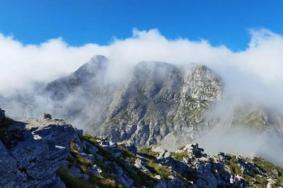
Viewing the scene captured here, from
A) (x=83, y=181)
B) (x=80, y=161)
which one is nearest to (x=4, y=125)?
(x=83, y=181)

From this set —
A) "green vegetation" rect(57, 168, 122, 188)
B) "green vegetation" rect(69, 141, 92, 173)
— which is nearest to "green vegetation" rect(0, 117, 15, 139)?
"green vegetation" rect(57, 168, 122, 188)

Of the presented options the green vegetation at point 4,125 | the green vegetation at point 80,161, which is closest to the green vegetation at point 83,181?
the green vegetation at point 80,161

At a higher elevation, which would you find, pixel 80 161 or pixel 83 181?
pixel 80 161

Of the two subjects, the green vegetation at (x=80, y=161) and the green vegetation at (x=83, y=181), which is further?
the green vegetation at (x=80, y=161)

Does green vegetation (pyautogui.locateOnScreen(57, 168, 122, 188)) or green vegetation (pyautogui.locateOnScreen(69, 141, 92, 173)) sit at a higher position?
green vegetation (pyautogui.locateOnScreen(69, 141, 92, 173))

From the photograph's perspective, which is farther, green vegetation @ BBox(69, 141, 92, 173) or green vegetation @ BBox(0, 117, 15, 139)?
green vegetation @ BBox(69, 141, 92, 173)

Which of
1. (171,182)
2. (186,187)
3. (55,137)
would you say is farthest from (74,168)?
(186,187)

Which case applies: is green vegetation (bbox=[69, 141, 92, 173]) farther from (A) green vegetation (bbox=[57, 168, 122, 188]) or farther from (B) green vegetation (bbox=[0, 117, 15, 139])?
(B) green vegetation (bbox=[0, 117, 15, 139])

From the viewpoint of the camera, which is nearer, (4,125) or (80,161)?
(4,125)

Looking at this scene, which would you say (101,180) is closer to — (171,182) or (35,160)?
(35,160)

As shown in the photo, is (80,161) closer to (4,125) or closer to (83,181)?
(83,181)

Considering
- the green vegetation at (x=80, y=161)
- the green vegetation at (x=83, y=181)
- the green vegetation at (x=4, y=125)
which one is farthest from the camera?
the green vegetation at (x=80, y=161)

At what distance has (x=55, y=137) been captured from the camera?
188 feet

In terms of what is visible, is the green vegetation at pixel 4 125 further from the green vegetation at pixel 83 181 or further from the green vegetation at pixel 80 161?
the green vegetation at pixel 80 161
